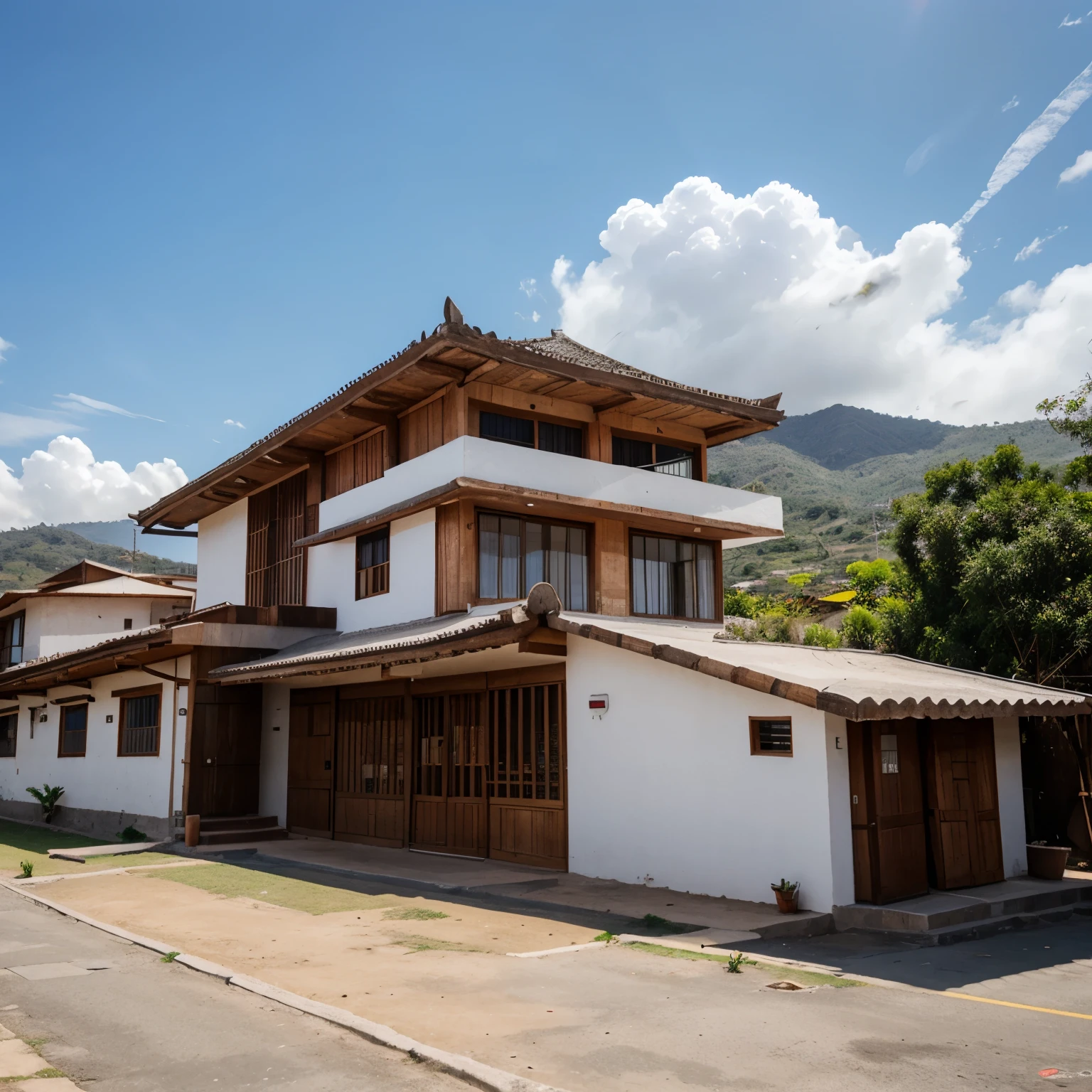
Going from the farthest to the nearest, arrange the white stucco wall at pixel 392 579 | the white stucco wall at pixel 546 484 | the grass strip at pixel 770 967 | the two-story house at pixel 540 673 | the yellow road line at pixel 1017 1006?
the white stucco wall at pixel 392 579
the white stucco wall at pixel 546 484
the two-story house at pixel 540 673
the grass strip at pixel 770 967
the yellow road line at pixel 1017 1006

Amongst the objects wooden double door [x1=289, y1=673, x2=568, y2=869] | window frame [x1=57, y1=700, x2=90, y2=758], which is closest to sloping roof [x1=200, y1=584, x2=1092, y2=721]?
wooden double door [x1=289, y1=673, x2=568, y2=869]

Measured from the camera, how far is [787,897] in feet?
31.0

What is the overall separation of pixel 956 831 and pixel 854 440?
12859 cm

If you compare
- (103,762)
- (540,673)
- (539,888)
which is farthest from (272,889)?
(103,762)

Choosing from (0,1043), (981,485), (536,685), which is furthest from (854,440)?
(0,1043)

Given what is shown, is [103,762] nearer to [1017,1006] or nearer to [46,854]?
[46,854]

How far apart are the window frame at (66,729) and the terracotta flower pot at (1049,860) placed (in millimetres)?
20199

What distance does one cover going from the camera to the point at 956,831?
1096 centimetres

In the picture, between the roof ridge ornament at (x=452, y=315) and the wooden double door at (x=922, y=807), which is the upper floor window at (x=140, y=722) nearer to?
the roof ridge ornament at (x=452, y=315)

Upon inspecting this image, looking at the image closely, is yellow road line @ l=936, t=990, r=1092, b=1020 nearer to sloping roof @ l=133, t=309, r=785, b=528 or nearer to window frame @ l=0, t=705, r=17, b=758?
sloping roof @ l=133, t=309, r=785, b=528

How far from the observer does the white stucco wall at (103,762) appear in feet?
61.9

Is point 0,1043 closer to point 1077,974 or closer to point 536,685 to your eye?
point 1077,974

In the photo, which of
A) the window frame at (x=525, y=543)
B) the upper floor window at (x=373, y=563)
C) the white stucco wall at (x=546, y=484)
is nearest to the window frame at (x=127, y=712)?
the upper floor window at (x=373, y=563)

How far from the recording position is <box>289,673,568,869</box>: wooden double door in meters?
13.3
